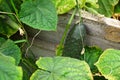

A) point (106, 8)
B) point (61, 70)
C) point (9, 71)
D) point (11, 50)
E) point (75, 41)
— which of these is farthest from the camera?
point (106, 8)

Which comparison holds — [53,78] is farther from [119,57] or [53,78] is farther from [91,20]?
[91,20]

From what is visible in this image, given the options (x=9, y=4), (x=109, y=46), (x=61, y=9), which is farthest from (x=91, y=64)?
(x=9, y=4)

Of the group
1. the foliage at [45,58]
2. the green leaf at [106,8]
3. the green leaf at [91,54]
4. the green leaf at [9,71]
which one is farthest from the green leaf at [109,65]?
the green leaf at [106,8]

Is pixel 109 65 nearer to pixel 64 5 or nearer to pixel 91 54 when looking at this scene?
pixel 91 54

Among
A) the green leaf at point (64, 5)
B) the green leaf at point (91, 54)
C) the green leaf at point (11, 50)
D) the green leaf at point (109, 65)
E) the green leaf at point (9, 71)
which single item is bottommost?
the green leaf at point (91, 54)

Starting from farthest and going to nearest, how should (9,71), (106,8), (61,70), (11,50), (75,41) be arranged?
(106,8) < (75,41) < (11,50) < (61,70) < (9,71)

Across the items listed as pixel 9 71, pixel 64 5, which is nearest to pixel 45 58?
pixel 9 71

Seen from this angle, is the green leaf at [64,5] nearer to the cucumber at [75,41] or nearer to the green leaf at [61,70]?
the cucumber at [75,41]
